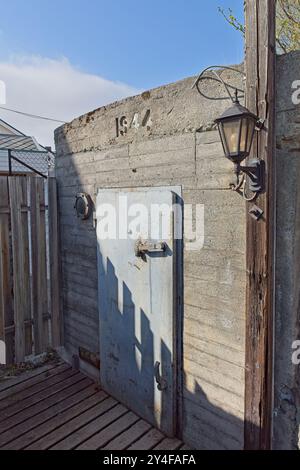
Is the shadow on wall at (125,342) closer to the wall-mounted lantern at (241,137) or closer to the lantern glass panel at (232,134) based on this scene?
the wall-mounted lantern at (241,137)

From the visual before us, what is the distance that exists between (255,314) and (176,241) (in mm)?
833

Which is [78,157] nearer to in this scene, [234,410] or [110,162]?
[110,162]

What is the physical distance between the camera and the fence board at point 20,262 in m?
3.73

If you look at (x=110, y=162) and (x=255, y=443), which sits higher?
(x=110, y=162)

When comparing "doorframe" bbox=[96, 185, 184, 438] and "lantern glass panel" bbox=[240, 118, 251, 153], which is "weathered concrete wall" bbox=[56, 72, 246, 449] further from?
"lantern glass panel" bbox=[240, 118, 251, 153]

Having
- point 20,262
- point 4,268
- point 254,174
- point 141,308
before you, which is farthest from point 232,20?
point 4,268

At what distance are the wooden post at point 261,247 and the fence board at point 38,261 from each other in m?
2.78

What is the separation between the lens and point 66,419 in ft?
9.80

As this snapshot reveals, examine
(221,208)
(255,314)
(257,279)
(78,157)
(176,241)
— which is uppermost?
(78,157)

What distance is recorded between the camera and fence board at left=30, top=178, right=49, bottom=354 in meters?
3.87

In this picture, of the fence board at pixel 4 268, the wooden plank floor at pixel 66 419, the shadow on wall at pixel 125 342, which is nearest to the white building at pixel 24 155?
the fence board at pixel 4 268

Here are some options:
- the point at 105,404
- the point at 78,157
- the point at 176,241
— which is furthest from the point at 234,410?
the point at 78,157

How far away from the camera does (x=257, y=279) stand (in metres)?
1.97

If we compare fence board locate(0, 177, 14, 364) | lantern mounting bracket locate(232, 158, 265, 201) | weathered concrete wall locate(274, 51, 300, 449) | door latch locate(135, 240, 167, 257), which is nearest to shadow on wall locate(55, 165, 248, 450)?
weathered concrete wall locate(274, 51, 300, 449)
